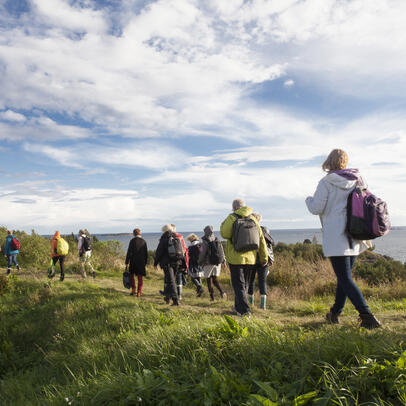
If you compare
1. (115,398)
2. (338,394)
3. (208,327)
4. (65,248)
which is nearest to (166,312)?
(208,327)

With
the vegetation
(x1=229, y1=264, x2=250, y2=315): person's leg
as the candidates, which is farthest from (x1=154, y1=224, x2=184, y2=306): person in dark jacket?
(x1=229, y1=264, x2=250, y2=315): person's leg

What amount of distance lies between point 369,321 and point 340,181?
177cm

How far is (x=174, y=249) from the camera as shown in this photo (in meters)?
8.16

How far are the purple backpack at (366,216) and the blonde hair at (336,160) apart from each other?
421mm

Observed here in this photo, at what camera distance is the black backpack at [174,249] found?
815 centimetres

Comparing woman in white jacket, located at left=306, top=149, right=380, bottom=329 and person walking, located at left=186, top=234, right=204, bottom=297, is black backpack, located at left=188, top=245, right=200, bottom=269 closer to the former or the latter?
person walking, located at left=186, top=234, right=204, bottom=297

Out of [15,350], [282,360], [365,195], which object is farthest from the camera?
[15,350]

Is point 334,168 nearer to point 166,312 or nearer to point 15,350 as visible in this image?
point 166,312

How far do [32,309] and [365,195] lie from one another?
928cm

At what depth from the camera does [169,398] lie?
289 cm

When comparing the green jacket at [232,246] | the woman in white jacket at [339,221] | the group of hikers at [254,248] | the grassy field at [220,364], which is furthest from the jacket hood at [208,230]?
the woman in white jacket at [339,221]

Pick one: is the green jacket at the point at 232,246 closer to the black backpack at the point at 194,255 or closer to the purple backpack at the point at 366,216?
the purple backpack at the point at 366,216

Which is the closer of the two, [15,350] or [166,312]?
[166,312]

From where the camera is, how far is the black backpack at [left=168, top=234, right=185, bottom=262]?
26.7 ft
